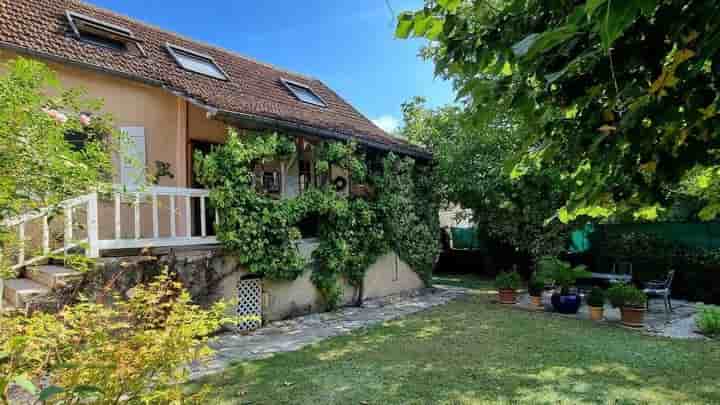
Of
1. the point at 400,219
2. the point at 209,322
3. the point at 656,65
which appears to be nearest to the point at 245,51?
the point at 400,219

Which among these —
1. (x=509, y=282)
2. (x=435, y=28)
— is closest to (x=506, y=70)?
(x=435, y=28)

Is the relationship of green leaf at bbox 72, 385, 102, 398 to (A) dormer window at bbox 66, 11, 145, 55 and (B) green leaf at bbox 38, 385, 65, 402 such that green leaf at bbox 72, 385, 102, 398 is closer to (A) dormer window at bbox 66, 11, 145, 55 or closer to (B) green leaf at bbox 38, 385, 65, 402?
(B) green leaf at bbox 38, 385, 65, 402

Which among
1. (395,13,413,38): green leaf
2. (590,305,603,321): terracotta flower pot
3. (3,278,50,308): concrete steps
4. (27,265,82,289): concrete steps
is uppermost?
(395,13,413,38): green leaf

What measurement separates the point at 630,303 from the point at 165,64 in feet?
36.4

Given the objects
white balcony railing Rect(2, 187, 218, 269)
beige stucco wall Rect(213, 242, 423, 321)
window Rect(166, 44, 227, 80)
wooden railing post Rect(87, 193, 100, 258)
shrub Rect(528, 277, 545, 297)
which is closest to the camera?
white balcony railing Rect(2, 187, 218, 269)

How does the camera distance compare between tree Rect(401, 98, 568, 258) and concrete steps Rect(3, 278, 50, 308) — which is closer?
concrete steps Rect(3, 278, 50, 308)

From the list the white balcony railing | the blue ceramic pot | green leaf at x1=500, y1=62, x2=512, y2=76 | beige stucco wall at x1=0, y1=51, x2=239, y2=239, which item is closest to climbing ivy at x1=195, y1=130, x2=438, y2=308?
the white balcony railing

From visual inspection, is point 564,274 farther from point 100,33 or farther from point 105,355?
point 100,33

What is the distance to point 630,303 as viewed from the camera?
7609mm

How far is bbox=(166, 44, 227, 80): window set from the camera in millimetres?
9594

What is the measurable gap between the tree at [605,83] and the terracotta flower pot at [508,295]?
7.95m

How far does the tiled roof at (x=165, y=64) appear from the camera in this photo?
7145 mm

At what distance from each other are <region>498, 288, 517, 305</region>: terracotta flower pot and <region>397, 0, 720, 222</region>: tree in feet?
26.1

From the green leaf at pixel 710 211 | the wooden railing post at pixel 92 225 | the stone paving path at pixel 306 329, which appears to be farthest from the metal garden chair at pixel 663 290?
the wooden railing post at pixel 92 225
